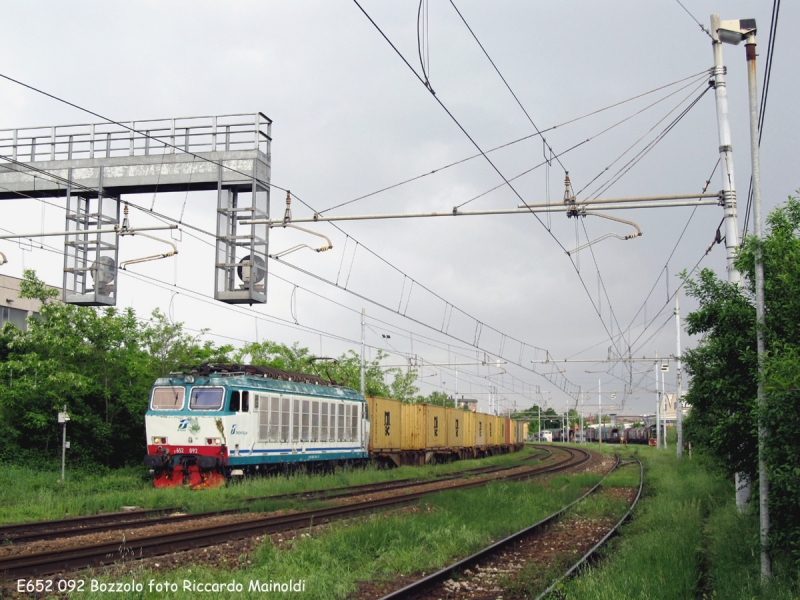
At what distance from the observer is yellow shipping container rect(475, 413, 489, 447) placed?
47.9 meters

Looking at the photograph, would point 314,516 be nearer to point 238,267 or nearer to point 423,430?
point 238,267

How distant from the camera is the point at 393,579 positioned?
1042cm

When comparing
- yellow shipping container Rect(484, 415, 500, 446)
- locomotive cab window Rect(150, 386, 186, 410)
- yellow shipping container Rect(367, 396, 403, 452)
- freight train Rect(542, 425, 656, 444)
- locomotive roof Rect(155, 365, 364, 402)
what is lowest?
freight train Rect(542, 425, 656, 444)

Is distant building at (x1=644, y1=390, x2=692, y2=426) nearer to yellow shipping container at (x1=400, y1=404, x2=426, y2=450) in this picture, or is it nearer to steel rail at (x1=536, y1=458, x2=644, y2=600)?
steel rail at (x1=536, y1=458, x2=644, y2=600)

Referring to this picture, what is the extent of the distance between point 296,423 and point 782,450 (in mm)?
17997

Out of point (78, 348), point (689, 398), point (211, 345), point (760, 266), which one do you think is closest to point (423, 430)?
point (211, 345)

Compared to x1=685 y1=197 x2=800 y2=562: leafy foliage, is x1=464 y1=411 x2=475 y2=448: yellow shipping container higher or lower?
lower


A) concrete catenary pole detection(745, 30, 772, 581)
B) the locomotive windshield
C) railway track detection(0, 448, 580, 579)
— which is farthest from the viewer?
the locomotive windshield

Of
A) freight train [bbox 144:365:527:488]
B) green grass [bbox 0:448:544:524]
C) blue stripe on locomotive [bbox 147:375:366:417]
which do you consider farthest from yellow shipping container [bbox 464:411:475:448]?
blue stripe on locomotive [bbox 147:375:366:417]

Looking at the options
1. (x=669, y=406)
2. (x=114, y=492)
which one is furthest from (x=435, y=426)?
(x=669, y=406)

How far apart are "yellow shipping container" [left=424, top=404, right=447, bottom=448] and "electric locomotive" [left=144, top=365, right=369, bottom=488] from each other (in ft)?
45.6

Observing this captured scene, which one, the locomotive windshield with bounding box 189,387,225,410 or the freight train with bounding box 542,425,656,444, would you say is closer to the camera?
the locomotive windshield with bounding box 189,387,225,410

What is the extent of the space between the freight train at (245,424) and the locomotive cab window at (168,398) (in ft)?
0.10

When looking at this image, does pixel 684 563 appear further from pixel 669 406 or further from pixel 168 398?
pixel 669 406
